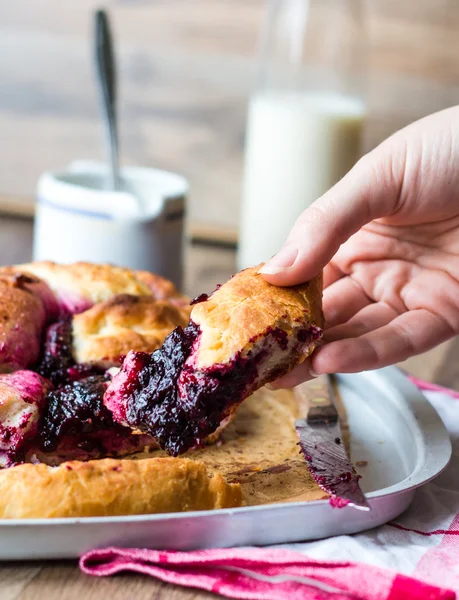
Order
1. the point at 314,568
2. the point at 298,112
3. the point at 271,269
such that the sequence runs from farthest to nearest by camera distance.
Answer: the point at 298,112
the point at 271,269
the point at 314,568

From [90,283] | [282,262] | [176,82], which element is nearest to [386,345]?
[282,262]

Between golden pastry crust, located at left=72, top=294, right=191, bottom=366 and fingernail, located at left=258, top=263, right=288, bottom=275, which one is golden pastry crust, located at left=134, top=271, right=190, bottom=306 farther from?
fingernail, located at left=258, top=263, right=288, bottom=275

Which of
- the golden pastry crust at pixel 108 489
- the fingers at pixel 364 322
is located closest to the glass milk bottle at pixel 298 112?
the fingers at pixel 364 322

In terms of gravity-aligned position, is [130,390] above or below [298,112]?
below

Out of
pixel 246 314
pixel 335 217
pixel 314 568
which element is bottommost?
pixel 314 568

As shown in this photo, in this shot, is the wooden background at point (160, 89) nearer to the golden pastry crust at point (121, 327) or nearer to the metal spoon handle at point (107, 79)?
the metal spoon handle at point (107, 79)

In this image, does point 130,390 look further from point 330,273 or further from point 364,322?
point 330,273

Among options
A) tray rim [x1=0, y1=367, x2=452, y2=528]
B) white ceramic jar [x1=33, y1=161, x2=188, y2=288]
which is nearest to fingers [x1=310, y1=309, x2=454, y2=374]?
tray rim [x1=0, y1=367, x2=452, y2=528]
